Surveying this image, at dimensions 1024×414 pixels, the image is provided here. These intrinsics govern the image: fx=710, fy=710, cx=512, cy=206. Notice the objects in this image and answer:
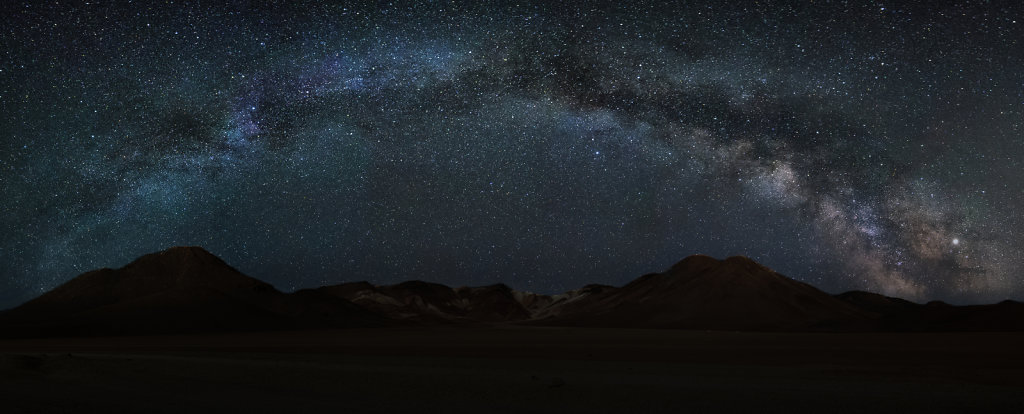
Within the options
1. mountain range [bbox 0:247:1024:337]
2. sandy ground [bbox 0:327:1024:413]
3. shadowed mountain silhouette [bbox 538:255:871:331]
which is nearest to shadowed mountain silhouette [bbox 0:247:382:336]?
mountain range [bbox 0:247:1024:337]

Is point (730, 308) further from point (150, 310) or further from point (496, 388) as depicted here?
point (496, 388)

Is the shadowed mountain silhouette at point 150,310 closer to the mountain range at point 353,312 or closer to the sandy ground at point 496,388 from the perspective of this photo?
the mountain range at point 353,312

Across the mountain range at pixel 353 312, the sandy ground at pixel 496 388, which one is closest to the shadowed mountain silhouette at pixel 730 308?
the mountain range at pixel 353 312

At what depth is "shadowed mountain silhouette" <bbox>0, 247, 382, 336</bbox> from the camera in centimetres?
11769

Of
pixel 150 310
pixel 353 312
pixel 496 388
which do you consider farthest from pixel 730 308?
pixel 496 388

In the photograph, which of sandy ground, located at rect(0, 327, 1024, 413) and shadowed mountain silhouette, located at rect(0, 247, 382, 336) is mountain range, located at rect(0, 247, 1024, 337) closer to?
shadowed mountain silhouette, located at rect(0, 247, 382, 336)

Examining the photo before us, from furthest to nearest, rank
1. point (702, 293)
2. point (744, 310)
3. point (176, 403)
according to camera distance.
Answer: point (702, 293), point (744, 310), point (176, 403)

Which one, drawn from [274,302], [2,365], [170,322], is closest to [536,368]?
[2,365]

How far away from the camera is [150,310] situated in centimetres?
13462

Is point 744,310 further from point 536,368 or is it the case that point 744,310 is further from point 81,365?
point 81,365

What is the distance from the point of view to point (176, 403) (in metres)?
20.6

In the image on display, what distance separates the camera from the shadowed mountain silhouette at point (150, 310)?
117688 millimetres

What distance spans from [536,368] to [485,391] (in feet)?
37.7

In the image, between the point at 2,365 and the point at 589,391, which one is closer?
the point at 589,391
